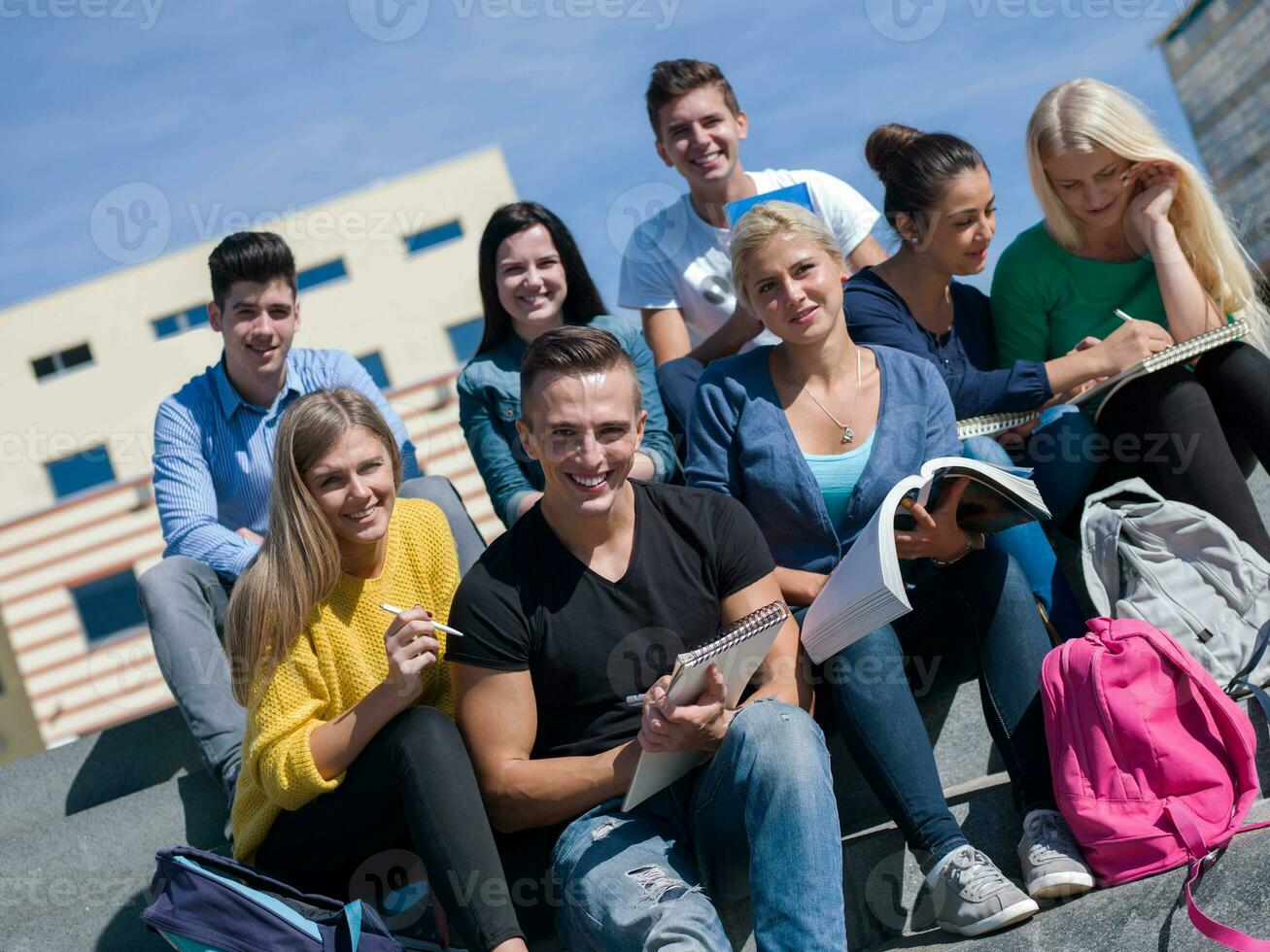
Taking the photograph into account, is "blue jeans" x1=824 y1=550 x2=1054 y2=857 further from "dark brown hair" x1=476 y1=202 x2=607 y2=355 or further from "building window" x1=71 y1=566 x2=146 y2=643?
"building window" x1=71 y1=566 x2=146 y2=643

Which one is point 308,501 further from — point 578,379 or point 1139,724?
point 1139,724

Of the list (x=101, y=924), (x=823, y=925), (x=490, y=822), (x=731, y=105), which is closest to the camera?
(x=823, y=925)

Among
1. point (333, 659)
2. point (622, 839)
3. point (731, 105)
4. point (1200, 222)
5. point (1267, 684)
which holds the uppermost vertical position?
point (731, 105)

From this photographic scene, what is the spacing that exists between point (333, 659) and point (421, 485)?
90cm

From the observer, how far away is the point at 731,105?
3.91 m

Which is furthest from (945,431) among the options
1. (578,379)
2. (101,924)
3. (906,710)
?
(101,924)

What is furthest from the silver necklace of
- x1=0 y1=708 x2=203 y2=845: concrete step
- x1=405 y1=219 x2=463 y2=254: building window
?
x1=405 y1=219 x2=463 y2=254: building window

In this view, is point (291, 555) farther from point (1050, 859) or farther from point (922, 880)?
point (1050, 859)

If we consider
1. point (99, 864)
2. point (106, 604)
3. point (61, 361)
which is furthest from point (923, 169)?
point (61, 361)

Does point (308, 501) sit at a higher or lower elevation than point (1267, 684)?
higher

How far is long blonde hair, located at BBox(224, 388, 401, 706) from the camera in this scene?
90.4 inches

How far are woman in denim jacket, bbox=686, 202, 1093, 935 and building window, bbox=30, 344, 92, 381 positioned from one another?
20889 mm

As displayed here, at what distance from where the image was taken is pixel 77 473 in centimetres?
2150

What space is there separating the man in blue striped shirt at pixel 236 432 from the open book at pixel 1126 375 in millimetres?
1278
